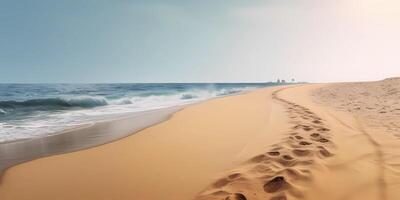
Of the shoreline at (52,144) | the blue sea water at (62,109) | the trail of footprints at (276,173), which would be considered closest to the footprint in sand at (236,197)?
the trail of footprints at (276,173)

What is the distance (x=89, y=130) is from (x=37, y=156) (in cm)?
292

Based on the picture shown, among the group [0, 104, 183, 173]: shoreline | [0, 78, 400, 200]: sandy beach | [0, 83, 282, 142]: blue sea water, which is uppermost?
[0, 78, 400, 200]: sandy beach

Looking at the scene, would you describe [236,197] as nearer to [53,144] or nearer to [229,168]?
[229,168]

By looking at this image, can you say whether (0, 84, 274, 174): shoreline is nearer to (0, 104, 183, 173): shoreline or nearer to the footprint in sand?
(0, 104, 183, 173): shoreline

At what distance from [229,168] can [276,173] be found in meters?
0.69

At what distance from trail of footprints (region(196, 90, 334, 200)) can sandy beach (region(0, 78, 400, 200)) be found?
0.01 meters

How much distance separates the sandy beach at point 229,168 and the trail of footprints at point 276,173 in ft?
0.04

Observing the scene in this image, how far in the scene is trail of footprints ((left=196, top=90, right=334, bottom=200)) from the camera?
3291 millimetres

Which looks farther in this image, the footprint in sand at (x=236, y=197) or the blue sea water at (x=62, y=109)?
the blue sea water at (x=62, y=109)

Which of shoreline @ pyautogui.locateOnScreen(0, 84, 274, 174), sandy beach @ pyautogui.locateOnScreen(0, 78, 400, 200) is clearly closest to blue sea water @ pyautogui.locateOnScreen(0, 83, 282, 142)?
shoreline @ pyautogui.locateOnScreen(0, 84, 274, 174)

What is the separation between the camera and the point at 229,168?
4219 millimetres

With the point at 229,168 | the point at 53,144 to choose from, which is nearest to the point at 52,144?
the point at 53,144

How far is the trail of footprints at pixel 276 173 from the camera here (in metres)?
3.29

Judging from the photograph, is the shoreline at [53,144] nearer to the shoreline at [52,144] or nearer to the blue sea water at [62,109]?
the shoreline at [52,144]
